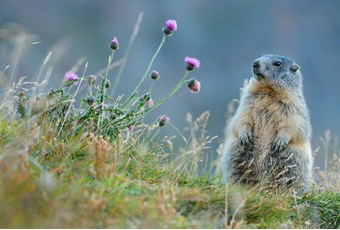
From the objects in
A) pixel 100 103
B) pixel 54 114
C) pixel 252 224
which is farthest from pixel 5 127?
pixel 252 224

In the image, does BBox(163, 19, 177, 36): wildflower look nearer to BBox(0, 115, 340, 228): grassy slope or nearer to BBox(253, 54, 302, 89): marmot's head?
BBox(0, 115, 340, 228): grassy slope

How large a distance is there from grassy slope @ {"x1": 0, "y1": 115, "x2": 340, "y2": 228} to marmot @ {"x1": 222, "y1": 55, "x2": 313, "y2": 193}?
0.48m

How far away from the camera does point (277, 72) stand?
22.2ft

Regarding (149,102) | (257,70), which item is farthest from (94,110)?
(257,70)

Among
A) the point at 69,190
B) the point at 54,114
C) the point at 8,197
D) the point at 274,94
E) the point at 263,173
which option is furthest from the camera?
the point at 274,94

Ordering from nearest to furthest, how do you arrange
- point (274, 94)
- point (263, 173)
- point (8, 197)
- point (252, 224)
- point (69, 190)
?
point (8, 197) → point (69, 190) → point (252, 224) → point (263, 173) → point (274, 94)

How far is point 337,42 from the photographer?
31.9 metres

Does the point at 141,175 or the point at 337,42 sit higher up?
the point at 337,42

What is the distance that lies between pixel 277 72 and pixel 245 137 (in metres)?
0.88

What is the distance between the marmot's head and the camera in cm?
666

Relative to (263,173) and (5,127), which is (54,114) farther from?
(263,173)

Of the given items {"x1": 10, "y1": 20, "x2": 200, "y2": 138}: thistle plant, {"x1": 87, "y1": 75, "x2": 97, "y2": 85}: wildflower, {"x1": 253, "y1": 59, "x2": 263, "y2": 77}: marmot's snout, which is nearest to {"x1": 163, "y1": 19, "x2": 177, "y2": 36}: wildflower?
{"x1": 10, "y1": 20, "x2": 200, "y2": 138}: thistle plant

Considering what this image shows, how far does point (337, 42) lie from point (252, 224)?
28915 millimetres

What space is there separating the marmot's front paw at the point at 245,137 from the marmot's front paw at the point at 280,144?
0.26 metres
